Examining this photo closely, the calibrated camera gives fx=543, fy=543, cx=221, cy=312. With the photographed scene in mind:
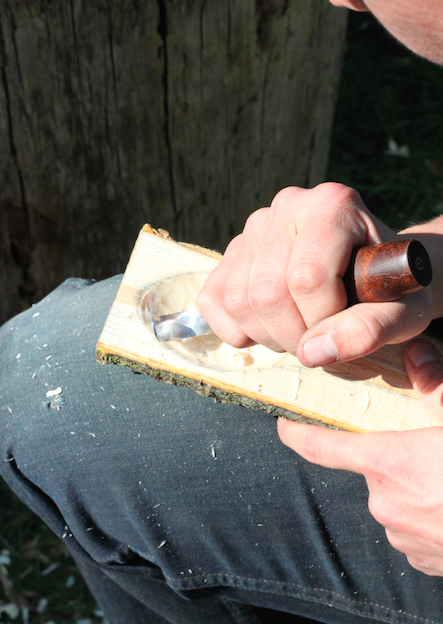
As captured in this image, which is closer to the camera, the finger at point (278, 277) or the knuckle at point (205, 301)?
the finger at point (278, 277)

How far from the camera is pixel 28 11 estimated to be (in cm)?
165

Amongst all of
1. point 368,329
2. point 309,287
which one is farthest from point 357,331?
point 309,287

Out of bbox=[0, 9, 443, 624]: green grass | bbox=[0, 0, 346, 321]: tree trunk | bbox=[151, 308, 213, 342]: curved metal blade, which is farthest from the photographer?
bbox=[0, 9, 443, 624]: green grass

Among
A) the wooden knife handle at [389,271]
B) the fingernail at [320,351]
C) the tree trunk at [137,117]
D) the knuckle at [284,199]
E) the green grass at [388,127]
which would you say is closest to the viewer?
the wooden knife handle at [389,271]

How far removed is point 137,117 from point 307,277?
1280mm

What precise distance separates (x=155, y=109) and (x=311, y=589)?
171 cm

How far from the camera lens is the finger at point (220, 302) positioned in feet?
4.26

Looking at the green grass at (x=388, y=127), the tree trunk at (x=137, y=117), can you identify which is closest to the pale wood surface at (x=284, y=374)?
the tree trunk at (x=137, y=117)

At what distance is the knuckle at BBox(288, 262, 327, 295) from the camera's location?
1085mm

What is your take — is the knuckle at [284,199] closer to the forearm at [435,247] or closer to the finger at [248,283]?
the finger at [248,283]

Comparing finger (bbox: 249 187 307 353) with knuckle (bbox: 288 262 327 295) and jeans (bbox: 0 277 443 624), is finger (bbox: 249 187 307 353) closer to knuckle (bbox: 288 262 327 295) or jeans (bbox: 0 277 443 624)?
knuckle (bbox: 288 262 327 295)

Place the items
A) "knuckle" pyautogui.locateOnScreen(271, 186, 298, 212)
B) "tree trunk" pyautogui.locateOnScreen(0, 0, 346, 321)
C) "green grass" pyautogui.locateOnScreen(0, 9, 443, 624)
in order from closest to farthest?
"knuckle" pyautogui.locateOnScreen(271, 186, 298, 212)
"tree trunk" pyautogui.locateOnScreen(0, 0, 346, 321)
"green grass" pyautogui.locateOnScreen(0, 9, 443, 624)

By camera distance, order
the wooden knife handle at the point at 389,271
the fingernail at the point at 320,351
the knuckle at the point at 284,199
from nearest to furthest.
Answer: the wooden knife handle at the point at 389,271
the fingernail at the point at 320,351
the knuckle at the point at 284,199

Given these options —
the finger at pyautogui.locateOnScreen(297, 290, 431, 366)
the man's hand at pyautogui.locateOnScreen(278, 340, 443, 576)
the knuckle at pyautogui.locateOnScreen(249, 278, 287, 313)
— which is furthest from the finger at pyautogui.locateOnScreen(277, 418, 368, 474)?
the knuckle at pyautogui.locateOnScreen(249, 278, 287, 313)
